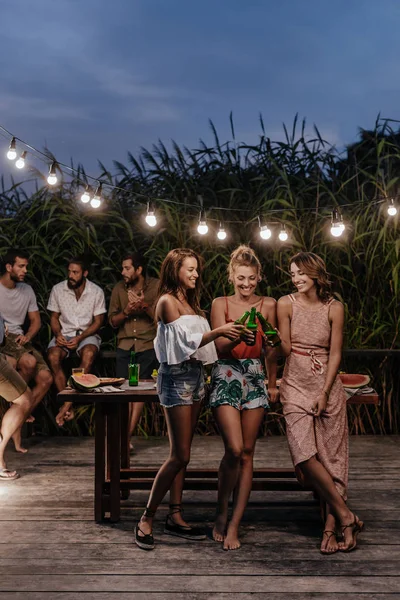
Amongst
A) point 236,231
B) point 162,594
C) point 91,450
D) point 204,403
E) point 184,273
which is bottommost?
point 162,594

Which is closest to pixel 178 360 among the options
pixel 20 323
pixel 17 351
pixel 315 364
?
pixel 315 364

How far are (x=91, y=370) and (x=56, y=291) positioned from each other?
2.62 feet

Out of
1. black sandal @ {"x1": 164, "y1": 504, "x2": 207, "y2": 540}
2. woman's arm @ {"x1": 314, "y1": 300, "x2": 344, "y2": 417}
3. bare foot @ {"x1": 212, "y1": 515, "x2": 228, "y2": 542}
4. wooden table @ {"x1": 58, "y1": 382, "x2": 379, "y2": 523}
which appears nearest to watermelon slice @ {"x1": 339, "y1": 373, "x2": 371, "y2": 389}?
wooden table @ {"x1": 58, "y1": 382, "x2": 379, "y2": 523}

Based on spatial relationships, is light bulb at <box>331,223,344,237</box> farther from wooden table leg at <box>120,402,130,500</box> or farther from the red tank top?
wooden table leg at <box>120,402,130,500</box>

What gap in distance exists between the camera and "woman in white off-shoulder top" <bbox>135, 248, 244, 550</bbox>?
422 cm

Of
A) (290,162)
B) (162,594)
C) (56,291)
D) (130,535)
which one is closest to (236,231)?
(290,162)

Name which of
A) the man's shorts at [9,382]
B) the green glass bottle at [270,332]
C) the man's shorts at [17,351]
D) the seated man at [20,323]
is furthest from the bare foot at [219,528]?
the man's shorts at [17,351]

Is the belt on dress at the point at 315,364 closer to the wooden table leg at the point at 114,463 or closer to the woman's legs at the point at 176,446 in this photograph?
the woman's legs at the point at 176,446

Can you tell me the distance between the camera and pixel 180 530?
14.7 ft

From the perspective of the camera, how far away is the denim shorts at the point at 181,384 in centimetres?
424

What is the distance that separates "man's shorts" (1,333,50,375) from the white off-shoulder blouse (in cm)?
288

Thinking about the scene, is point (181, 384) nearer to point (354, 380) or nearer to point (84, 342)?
point (354, 380)

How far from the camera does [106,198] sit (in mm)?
8086

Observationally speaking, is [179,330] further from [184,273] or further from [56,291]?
[56,291]
